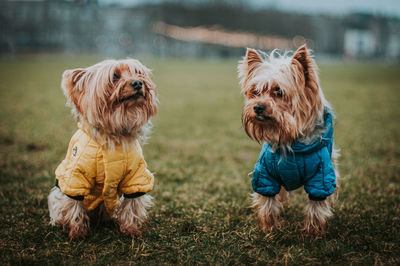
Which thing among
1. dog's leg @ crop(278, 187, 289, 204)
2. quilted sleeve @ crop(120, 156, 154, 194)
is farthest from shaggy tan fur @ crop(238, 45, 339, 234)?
quilted sleeve @ crop(120, 156, 154, 194)

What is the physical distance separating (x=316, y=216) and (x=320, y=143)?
31.1 inches

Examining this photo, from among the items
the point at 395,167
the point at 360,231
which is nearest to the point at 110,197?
the point at 360,231

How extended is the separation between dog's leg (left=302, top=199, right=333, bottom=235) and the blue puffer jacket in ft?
0.55

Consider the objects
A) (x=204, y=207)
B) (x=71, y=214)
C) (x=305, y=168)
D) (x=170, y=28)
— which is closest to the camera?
(x=305, y=168)

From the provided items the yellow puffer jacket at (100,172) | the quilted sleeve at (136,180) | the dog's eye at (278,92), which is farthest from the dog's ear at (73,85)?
the dog's eye at (278,92)

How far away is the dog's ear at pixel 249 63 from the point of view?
345 cm

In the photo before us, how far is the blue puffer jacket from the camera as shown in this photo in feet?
10.7

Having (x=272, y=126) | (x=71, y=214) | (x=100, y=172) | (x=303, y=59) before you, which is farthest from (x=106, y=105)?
(x=303, y=59)

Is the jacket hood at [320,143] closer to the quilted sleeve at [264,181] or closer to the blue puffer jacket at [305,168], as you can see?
the blue puffer jacket at [305,168]

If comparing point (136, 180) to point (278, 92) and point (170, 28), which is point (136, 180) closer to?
point (278, 92)

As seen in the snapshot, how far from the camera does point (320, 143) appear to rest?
3.30 meters

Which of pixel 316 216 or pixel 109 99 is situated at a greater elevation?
pixel 109 99

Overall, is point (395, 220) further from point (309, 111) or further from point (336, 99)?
point (336, 99)

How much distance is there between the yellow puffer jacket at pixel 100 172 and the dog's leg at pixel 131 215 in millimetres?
160
